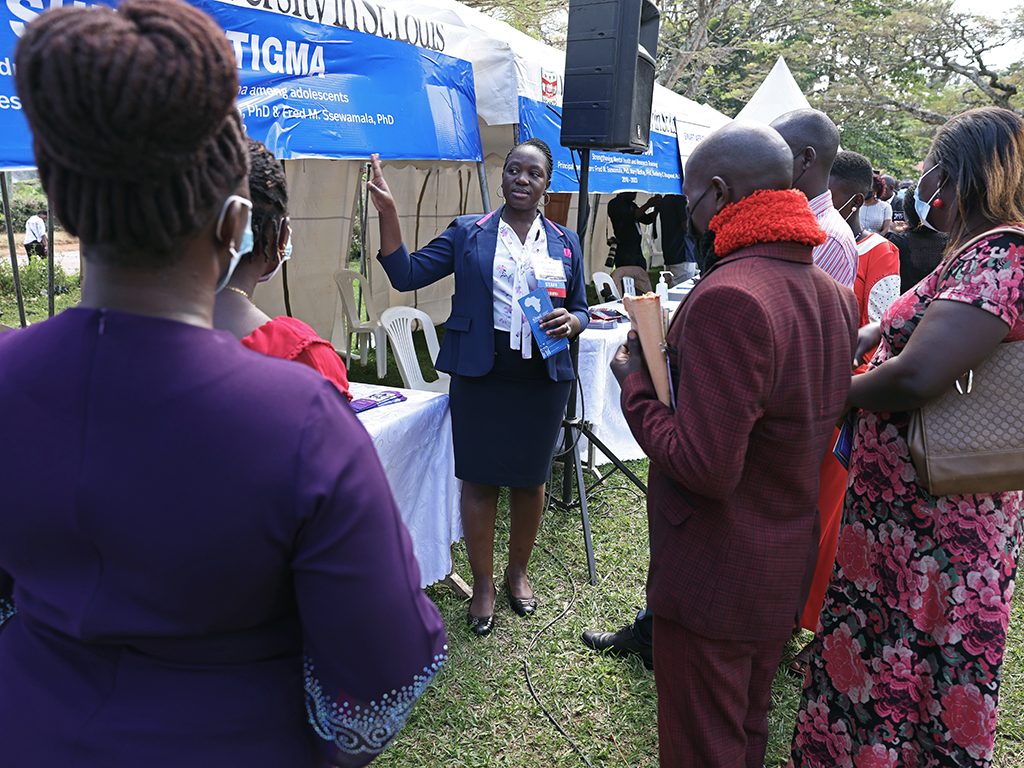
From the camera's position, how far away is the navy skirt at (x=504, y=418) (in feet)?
9.46

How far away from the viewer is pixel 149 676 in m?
0.78

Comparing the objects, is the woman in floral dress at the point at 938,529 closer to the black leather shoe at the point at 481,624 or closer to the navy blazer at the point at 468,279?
the navy blazer at the point at 468,279

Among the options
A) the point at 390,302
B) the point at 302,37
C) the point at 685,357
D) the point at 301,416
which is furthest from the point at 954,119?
the point at 390,302

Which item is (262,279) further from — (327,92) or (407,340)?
(407,340)

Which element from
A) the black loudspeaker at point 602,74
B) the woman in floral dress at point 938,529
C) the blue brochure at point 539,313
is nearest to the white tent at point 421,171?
the black loudspeaker at point 602,74

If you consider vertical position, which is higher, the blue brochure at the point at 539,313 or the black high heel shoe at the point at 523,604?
the blue brochure at the point at 539,313

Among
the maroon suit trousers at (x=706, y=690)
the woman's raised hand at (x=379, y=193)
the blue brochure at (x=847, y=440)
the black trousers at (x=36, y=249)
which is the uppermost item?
the woman's raised hand at (x=379, y=193)

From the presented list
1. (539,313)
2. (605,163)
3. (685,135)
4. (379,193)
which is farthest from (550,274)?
(685,135)

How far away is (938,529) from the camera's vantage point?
5.65 ft

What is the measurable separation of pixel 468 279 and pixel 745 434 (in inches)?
65.4

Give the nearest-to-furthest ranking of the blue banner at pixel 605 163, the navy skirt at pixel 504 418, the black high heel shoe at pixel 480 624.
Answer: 1. the navy skirt at pixel 504 418
2. the black high heel shoe at pixel 480 624
3. the blue banner at pixel 605 163

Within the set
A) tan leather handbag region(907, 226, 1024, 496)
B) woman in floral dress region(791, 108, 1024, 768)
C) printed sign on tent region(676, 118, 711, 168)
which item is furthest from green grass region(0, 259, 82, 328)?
tan leather handbag region(907, 226, 1024, 496)

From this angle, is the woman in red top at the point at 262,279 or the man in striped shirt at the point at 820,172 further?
the man in striped shirt at the point at 820,172

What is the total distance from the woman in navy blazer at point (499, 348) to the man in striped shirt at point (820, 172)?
38.6 inches
